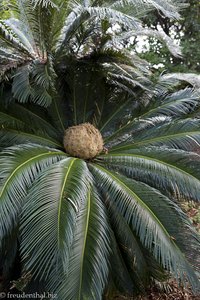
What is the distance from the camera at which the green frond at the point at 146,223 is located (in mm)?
2842

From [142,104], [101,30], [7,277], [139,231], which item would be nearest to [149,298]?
[139,231]

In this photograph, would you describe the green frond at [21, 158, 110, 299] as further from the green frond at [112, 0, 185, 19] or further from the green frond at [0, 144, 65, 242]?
the green frond at [112, 0, 185, 19]

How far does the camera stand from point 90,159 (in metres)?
3.90

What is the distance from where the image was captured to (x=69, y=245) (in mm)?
2572

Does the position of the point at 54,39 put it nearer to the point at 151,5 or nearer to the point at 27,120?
the point at 27,120

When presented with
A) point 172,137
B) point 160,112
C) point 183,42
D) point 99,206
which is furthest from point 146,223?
point 183,42

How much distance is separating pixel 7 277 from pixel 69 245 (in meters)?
Result: 1.19

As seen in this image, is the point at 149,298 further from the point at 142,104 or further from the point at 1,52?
the point at 1,52

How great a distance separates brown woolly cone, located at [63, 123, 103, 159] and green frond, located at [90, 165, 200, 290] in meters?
0.56

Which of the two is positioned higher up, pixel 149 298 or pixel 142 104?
pixel 142 104

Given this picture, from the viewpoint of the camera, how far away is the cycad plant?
2.74 meters

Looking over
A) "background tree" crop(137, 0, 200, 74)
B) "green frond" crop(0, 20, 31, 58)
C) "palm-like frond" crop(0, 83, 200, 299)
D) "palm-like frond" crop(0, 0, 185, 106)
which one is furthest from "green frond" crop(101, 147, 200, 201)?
"background tree" crop(137, 0, 200, 74)

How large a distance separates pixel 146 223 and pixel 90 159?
1.15 m

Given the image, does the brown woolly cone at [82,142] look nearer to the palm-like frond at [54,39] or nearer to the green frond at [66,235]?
the palm-like frond at [54,39]
